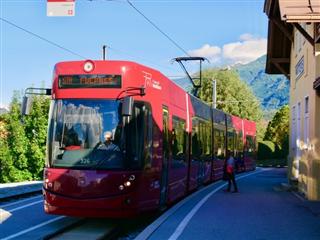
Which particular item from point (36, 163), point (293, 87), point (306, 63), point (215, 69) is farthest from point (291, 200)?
point (215, 69)

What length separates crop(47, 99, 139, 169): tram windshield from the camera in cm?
1079

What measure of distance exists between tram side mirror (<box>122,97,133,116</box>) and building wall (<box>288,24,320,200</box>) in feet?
23.9

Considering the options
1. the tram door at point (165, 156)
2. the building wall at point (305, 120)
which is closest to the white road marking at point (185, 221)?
the tram door at point (165, 156)

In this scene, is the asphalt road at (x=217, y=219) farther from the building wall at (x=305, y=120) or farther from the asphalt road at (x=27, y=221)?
the building wall at (x=305, y=120)

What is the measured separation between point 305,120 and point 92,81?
9.85 metres

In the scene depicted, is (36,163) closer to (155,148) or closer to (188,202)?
(188,202)

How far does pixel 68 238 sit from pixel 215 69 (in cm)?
6522

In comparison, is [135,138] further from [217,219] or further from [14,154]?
[14,154]

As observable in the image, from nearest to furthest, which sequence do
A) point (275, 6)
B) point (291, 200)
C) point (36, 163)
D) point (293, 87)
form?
point (291, 200), point (275, 6), point (293, 87), point (36, 163)

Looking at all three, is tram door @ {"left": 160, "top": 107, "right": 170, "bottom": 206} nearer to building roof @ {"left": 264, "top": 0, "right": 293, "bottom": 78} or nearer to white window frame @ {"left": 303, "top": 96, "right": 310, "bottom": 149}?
white window frame @ {"left": 303, "top": 96, "right": 310, "bottom": 149}

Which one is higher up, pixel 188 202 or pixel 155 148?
pixel 155 148

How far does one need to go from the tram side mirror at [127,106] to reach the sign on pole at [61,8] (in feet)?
15.9

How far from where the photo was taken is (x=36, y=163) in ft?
126

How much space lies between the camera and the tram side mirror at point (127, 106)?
10477 millimetres
